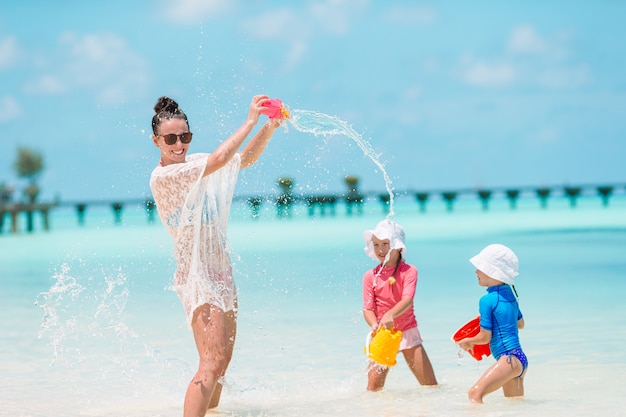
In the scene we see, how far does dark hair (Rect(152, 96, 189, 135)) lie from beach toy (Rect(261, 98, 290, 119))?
0.46 metres

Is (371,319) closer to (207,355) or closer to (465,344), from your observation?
(465,344)

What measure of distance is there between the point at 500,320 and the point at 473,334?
10.0 inches

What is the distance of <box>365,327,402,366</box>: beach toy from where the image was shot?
230 inches

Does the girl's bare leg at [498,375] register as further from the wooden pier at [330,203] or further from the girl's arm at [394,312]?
the wooden pier at [330,203]

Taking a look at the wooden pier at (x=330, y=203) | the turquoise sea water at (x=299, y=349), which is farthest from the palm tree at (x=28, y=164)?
the turquoise sea water at (x=299, y=349)

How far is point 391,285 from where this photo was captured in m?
6.07

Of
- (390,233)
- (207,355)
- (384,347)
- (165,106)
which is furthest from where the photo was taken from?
(390,233)

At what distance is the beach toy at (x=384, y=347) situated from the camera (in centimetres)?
584

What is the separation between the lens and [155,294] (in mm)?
14148

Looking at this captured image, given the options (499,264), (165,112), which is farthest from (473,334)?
(165,112)

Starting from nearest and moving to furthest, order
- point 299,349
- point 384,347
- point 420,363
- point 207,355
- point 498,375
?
point 207,355, point 498,375, point 384,347, point 420,363, point 299,349

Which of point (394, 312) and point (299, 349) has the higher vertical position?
point (394, 312)

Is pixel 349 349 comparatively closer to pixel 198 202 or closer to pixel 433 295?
pixel 198 202

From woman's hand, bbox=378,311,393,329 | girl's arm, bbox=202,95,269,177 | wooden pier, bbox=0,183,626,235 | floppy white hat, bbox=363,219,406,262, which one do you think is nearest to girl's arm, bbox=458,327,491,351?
woman's hand, bbox=378,311,393,329
